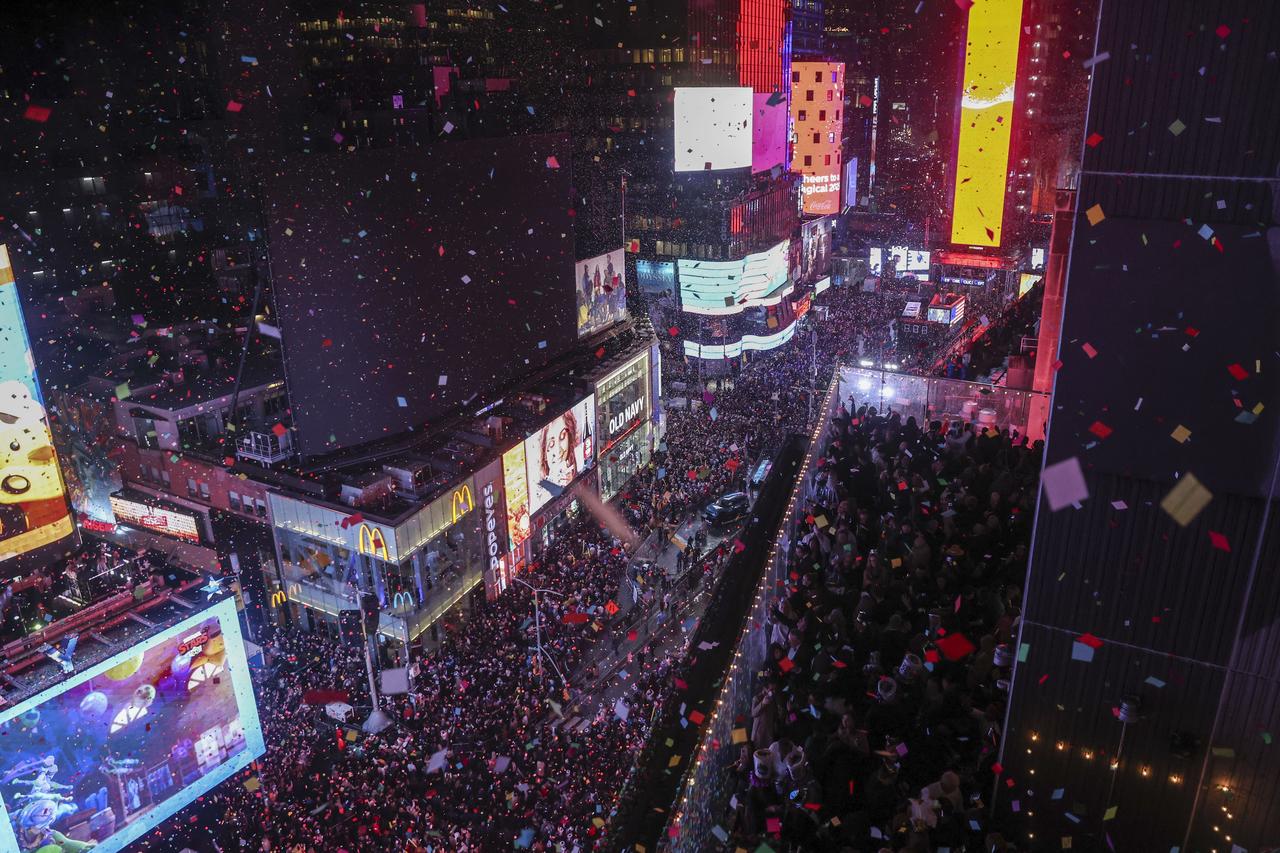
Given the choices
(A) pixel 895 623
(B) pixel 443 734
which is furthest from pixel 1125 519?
(B) pixel 443 734

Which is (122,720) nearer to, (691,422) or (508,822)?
(508,822)

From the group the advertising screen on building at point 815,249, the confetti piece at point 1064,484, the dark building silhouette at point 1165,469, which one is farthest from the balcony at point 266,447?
the advertising screen on building at point 815,249

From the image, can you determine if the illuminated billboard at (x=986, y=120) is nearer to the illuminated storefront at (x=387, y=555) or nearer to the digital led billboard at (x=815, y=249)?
the digital led billboard at (x=815, y=249)

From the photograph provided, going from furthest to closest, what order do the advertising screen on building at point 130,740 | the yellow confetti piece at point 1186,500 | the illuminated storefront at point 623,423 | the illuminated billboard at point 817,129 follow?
the illuminated billboard at point 817,129, the illuminated storefront at point 623,423, the advertising screen on building at point 130,740, the yellow confetti piece at point 1186,500

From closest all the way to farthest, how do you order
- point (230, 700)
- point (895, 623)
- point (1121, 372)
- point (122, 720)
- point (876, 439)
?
point (1121, 372)
point (895, 623)
point (122, 720)
point (230, 700)
point (876, 439)

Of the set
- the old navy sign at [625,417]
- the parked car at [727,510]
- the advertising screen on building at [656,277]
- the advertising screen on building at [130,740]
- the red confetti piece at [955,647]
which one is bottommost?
the parked car at [727,510]

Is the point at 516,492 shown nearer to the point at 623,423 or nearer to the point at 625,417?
the point at 623,423

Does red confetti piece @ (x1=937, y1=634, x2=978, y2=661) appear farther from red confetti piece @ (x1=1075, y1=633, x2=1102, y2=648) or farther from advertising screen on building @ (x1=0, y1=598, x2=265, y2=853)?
advertising screen on building @ (x1=0, y1=598, x2=265, y2=853)

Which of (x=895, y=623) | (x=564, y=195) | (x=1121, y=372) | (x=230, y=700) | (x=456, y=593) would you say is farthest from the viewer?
(x=564, y=195)

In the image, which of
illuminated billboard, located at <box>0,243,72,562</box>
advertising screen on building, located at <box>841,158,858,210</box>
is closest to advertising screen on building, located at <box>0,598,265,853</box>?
illuminated billboard, located at <box>0,243,72,562</box>
